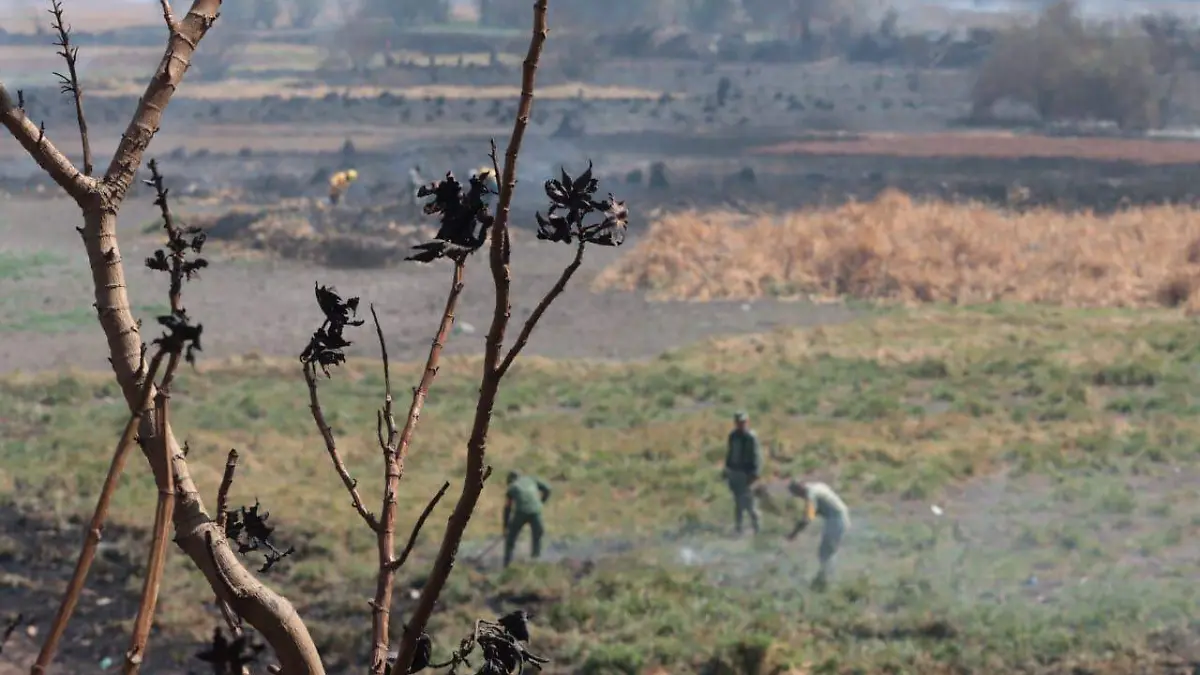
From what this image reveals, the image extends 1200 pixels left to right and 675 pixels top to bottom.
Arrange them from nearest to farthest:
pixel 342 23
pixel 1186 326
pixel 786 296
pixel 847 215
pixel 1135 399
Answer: pixel 1135 399, pixel 1186 326, pixel 786 296, pixel 847 215, pixel 342 23

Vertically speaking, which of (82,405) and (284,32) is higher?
(284,32)

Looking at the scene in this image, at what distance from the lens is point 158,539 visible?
1151 millimetres

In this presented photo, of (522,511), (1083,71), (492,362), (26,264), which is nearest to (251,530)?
(492,362)

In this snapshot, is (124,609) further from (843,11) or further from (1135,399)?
(843,11)

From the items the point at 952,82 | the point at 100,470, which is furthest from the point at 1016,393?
the point at 952,82

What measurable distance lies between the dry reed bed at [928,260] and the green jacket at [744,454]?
1296cm

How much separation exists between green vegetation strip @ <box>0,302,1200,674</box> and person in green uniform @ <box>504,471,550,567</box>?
26 centimetres

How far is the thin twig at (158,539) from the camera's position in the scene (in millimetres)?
1146

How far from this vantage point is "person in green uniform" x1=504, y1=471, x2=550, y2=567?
1207 cm

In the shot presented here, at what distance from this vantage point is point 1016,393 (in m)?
18.2

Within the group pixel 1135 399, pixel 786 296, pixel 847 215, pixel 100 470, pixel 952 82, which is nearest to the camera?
pixel 100 470

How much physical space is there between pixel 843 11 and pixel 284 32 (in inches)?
850

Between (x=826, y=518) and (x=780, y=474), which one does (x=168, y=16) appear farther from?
(x=780, y=474)

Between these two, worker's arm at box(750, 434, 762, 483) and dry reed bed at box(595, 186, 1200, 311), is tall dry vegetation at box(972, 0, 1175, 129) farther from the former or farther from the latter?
worker's arm at box(750, 434, 762, 483)
